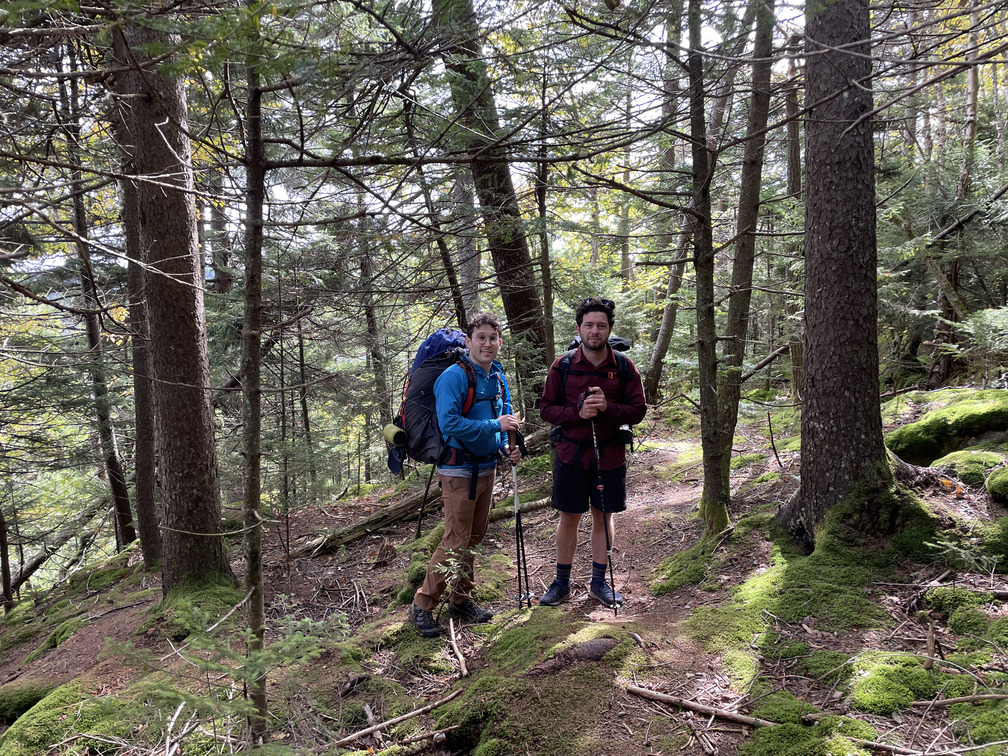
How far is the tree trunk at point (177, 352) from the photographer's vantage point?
5.44 meters

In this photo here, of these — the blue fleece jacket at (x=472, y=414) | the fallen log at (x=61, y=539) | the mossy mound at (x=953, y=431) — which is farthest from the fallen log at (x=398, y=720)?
the fallen log at (x=61, y=539)

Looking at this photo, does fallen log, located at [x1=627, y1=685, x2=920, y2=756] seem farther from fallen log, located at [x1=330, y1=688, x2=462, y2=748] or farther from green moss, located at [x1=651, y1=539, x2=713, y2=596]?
green moss, located at [x1=651, y1=539, x2=713, y2=596]

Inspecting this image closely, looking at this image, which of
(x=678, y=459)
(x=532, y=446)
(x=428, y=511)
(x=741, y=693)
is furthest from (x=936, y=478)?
(x=428, y=511)

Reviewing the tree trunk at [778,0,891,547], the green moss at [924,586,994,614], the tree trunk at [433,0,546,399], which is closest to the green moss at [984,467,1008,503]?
the tree trunk at [778,0,891,547]

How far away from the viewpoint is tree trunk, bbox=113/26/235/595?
5.44 metres

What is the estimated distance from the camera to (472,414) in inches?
Result: 181

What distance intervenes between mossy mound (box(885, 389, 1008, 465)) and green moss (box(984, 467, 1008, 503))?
4.77 ft

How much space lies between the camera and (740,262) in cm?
659

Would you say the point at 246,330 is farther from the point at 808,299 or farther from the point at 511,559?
the point at 511,559

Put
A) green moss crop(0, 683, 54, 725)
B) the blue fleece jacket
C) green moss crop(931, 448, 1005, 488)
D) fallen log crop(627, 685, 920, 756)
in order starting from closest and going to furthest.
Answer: fallen log crop(627, 685, 920, 756)
the blue fleece jacket
green moss crop(931, 448, 1005, 488)
green moss crop(0, 683, 54, 725)

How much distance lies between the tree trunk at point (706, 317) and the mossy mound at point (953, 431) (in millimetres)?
2259

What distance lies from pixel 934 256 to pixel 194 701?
460 inches

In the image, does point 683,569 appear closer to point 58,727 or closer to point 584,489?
point 584,489

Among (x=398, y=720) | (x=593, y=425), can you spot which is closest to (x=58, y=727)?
(x=398, y=720)
